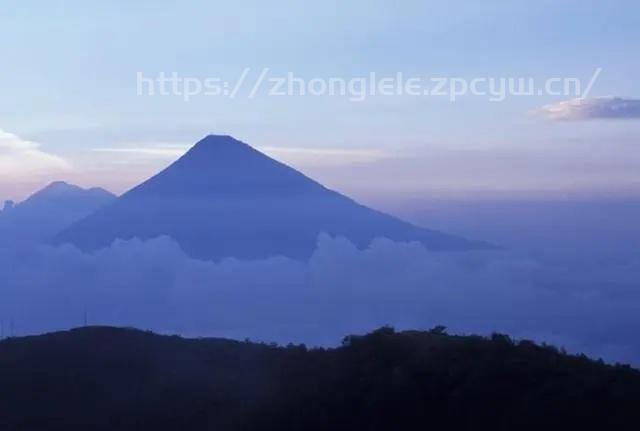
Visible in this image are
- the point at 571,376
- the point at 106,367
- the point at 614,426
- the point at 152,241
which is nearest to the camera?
the point at 614,426

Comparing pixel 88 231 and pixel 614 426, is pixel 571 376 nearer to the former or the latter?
pixel 614 426

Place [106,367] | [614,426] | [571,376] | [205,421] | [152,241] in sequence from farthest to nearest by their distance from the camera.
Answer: [152,241] → [106,367] → [205,421] → [571,376] → [614,426]

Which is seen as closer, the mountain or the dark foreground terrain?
the dark foreground terrain

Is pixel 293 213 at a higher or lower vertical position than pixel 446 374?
higher

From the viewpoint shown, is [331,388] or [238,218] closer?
[331,388]

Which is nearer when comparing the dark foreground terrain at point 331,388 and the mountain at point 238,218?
the dark foreground terrain at point 331,388

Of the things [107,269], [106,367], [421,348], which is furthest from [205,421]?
[107,269]

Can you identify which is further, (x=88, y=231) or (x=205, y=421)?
(x=88, y=231)

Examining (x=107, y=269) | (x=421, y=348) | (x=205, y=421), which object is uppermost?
(x=107, y=269)
